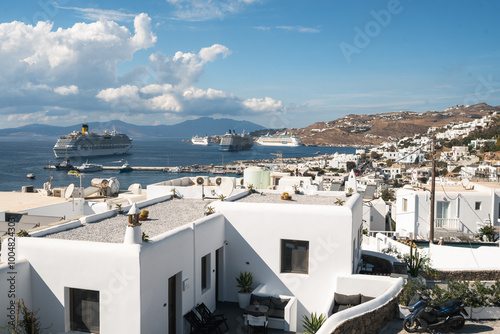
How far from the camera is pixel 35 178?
87.4m

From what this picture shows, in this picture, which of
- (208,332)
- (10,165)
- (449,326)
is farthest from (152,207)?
(10,165)

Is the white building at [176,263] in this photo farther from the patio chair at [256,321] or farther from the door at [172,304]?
the patio chair at [256,321]

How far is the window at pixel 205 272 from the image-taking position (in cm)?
885

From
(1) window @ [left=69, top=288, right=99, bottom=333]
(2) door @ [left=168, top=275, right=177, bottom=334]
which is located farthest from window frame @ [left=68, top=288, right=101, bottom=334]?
(2) door @ [left=168, top=275, right=177, bottom=334]

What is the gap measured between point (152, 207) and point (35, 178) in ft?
286

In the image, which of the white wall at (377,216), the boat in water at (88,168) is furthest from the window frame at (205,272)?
the boat in water at (88,168)

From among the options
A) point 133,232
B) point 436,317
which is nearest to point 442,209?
point 436,317

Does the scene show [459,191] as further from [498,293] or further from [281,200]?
[498,293]

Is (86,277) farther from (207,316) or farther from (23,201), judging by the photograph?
(23,201)

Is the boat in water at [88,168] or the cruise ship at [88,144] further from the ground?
the cruise ship at [88,144]

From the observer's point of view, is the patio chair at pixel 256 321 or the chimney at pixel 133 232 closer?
the chimney at pixel 133 232

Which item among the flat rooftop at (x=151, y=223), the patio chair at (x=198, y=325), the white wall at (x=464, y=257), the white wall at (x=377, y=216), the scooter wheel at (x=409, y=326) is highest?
the flat rooftop at (x=151, y=223)

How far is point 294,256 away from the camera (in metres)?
9.30

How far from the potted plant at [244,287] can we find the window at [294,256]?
0.78 metres
